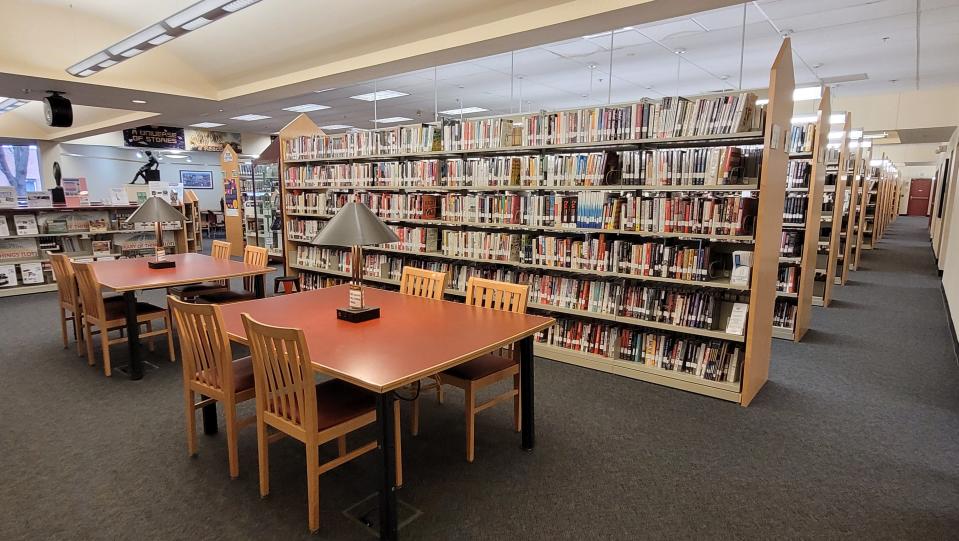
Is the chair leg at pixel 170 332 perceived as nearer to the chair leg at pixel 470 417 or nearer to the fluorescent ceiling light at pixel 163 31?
the fluorescent ceiling light at pixel 163 31

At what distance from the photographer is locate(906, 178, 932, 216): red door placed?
93.3 ft

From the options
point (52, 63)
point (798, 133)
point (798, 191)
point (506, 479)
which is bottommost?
point (506, 479)

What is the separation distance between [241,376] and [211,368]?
0.16 metres

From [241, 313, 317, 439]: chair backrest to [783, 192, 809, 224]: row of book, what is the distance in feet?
16.5

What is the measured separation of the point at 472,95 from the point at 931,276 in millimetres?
8909

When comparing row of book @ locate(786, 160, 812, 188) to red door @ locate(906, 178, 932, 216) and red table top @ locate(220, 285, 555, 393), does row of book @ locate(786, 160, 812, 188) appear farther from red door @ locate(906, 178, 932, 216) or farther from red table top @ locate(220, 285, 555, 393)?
red door @ locate(906, 178, 932, 216)

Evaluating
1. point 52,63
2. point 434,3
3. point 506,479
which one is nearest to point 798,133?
point 434,3

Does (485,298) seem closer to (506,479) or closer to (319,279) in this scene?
(506,479)

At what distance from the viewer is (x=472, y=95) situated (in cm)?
986

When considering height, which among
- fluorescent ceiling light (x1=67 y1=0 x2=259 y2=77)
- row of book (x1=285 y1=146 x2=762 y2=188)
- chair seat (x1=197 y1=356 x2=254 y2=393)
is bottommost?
chair seat (x1=197 y1=356 x2=254 y2=393)

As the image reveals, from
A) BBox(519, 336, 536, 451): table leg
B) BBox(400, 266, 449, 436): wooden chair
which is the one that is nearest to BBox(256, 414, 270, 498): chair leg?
BBox(400, 266, 449, 436): wooden chair

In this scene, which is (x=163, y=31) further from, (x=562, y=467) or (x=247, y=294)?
(x=562, y=467)

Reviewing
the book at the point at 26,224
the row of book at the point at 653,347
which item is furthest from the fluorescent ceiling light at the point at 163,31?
the row of book at the point at 653,347

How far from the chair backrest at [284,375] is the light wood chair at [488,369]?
2.97ft
